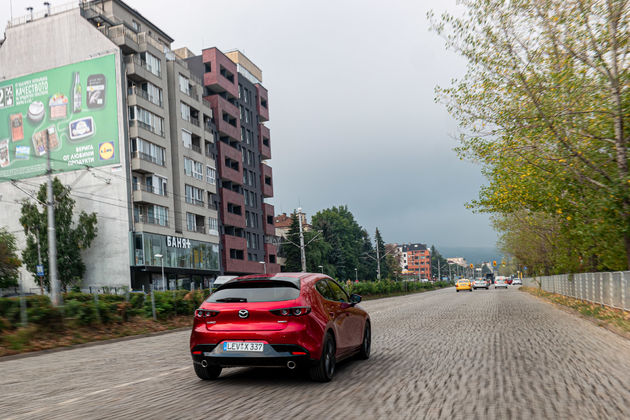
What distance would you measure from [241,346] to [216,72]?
6428cm

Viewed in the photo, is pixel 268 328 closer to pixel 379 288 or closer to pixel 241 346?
pixel 241 346

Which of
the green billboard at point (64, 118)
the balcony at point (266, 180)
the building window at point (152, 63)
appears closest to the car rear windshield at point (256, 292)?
the green billboard at point (64, 118)

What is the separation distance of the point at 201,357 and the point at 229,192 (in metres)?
62.1

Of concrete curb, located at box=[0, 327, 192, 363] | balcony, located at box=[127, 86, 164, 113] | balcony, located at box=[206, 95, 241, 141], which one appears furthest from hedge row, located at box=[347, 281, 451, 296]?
balcony, located at box=[206, 95, 241, 141]

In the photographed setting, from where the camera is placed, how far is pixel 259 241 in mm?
77125

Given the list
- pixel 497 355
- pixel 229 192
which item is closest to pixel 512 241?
pixel 229 192

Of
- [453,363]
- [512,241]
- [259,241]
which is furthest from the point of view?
[259,241]

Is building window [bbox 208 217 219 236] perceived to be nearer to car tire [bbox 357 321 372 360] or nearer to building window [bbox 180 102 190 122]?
building window [bbox 180 102 190 122]

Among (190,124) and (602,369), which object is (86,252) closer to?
Answer: (190,124)

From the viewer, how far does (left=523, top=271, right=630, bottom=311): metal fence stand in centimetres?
1686

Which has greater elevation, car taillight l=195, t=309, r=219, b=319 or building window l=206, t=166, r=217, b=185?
building window l=206, t=166, r=217, b=185

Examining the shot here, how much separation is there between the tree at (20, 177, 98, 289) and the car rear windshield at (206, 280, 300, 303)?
45.2 metres

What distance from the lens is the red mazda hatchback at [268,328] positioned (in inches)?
268

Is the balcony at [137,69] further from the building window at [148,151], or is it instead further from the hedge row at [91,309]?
the hedge row at [91,309]
